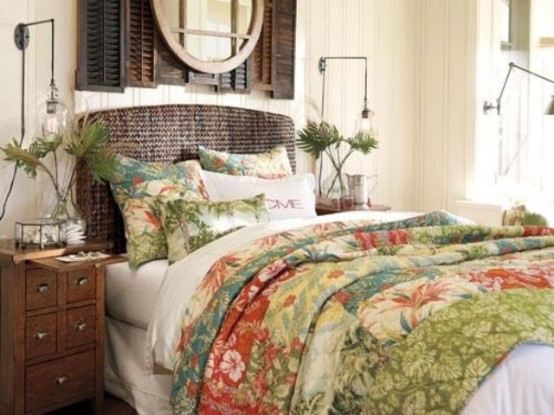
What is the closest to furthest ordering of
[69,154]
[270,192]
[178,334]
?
[178,334]
[69,154]
[270,192]

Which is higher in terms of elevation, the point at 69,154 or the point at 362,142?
the point at 362,142

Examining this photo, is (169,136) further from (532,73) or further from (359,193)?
(532,73)

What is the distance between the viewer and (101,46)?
3158 mm

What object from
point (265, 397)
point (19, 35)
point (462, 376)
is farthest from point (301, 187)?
point (462, 376)

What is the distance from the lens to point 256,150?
387 cm

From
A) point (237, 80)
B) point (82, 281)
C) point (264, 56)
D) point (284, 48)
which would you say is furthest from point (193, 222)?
point (284, 48)

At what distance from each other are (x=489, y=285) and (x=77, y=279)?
4.90 feet

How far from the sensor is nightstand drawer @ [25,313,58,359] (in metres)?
2.48

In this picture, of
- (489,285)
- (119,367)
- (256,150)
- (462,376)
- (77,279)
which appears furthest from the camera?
(256,150)

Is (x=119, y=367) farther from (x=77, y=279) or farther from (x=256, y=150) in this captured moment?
(x=256, y=150)

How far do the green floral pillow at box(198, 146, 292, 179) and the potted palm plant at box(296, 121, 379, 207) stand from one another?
38 centimetres

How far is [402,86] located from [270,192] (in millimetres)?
2181

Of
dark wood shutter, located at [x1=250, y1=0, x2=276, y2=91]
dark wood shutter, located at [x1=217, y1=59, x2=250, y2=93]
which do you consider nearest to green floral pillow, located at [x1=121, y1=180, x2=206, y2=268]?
dark wood shutter, located at [x1=217, y1=59, x2=250, y2=93]

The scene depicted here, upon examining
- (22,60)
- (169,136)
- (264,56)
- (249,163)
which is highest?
(264,56)
